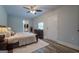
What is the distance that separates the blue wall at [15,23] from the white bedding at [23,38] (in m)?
0.12

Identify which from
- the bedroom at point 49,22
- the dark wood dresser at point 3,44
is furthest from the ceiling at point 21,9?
the dark wood dresser at point 3,44

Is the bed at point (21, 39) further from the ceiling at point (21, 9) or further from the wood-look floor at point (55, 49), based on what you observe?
the ceiling at point (21, 9)

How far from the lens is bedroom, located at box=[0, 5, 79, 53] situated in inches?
81.9

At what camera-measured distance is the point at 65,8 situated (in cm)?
214

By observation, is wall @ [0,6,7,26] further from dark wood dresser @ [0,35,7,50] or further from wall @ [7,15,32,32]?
dark wood dresser @ [0,35,7,50]

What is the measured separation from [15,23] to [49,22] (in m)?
0.76

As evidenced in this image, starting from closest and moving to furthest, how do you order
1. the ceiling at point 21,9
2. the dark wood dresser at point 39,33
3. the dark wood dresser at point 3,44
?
the dark wood dresser at point 3,44 < the ceiling at point 21,9 < the dark wood dresser at point 39,33

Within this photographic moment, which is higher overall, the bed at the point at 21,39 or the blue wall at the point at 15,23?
the blue wall at the point at 15,23

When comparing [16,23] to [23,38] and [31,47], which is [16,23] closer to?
[23,38]

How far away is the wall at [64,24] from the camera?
87.8 inches

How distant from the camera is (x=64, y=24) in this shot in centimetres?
234

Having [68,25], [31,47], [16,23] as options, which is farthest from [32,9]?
[68,25]

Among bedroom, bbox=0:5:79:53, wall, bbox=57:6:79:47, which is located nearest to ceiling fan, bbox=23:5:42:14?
bedroom, bbox=0:5:79:53
